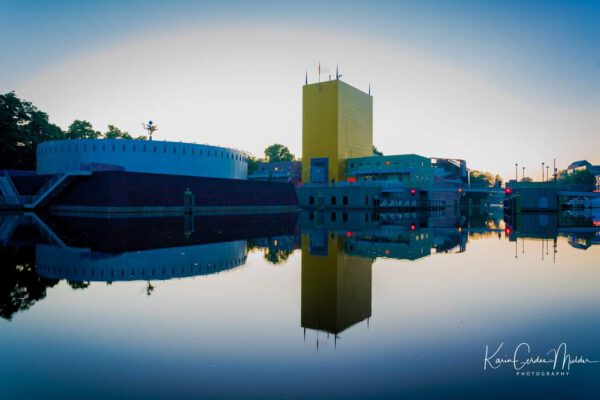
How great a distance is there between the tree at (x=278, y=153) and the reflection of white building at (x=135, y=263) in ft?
378

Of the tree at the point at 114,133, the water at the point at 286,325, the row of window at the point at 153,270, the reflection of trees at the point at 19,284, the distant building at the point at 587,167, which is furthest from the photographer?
the distant building at the point at 587,167

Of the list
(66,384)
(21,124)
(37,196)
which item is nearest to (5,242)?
(66,384)

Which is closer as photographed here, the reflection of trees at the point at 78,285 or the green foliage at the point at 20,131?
the reflection of trees at the point at 78,285

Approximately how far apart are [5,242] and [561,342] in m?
20.8

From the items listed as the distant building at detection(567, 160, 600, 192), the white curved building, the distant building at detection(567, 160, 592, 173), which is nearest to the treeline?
the white curved building

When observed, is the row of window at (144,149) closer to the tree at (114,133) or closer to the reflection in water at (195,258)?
the reflection in water at (195,258)

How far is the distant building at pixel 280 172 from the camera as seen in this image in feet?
313

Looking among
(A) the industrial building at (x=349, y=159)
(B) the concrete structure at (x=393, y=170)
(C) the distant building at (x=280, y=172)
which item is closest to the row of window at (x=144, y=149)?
(A) the industrial building at (x=349, y=159)

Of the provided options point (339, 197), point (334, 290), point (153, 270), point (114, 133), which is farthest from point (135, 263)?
point (114, 133)

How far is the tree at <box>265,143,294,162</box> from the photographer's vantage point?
13125 centimetres

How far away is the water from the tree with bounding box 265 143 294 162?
11712cm

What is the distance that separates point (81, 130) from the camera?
84.9 meters

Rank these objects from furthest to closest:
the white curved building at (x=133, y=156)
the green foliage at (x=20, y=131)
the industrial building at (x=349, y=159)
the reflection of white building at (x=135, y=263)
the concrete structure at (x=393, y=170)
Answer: the concrete structure at (x=393, y=170) → the industrial building at (x=349, y=159) → the green foliage at (x=20, y=131) → the white curved building at (x=133, y=156) → the reflection of white building at (x=135, y=263)

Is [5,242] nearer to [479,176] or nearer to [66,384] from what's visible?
[66,384]
